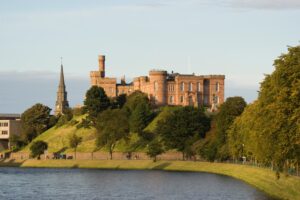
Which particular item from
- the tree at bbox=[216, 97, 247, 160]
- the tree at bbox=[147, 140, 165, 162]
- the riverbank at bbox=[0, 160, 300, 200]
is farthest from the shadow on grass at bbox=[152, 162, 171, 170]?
the tree at bbox=[216, 97, 247, 160]

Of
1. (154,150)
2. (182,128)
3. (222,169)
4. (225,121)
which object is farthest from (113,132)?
(222,169)

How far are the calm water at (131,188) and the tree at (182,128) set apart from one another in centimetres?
4127

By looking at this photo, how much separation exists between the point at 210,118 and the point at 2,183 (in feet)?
248

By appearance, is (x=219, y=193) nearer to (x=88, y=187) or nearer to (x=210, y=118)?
(x=88, y=187)

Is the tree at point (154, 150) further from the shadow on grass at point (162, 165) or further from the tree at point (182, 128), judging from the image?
the tree at point (182, 128)

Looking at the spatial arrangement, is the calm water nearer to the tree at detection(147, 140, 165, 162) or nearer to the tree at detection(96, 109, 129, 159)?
the tree at detection(147, 140, 165, 162)

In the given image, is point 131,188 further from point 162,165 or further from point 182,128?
point 182,128

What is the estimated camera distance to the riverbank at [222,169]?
87.8 m

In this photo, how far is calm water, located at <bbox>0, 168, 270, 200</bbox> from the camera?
97.8 metres

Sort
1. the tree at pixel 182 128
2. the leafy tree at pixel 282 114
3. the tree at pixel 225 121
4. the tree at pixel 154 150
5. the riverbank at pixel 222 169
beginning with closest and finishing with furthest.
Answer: the leafy tree at pixel 282 114, the riverbank at pixel 222 169, the tree at pixel 225 121, the tree at pixel 154 150, the tree at pixel 182 128

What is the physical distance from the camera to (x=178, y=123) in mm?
182875

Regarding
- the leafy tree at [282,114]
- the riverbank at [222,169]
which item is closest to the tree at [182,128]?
the riverbank at [222,169]

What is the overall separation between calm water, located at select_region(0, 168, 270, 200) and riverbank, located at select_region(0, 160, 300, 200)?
1536mm

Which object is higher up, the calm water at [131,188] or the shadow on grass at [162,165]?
the shadow on grass at [162,165]
